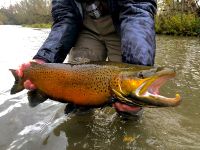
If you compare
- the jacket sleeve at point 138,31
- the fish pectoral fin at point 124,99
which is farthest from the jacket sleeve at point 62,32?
the fish pectoral fin at point 124,99

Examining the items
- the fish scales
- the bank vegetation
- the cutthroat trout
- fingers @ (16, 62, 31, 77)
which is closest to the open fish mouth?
the cutthroat trout

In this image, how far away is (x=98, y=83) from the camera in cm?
268

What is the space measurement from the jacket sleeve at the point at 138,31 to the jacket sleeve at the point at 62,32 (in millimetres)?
649

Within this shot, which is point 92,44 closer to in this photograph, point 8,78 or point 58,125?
point 58,125

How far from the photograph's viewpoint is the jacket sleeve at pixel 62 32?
354 centimetres

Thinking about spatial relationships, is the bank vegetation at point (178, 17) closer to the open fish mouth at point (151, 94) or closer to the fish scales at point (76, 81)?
the fish scales at point (76, 81)

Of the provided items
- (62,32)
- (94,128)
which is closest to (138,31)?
(62,32)

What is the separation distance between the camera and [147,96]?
2.37m

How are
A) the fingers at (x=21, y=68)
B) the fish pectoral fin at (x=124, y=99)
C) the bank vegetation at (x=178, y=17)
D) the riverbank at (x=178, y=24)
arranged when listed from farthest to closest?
the bank vegetation at (x=178, y=17) → the riverbank at (x=178, y=24) → the fingers at (x=21, y=68) → the fish pectoral fin at (x=124, y=99)

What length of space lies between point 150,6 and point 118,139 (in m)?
1.28

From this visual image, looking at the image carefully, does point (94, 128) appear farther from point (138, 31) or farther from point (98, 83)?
point (138, 31)

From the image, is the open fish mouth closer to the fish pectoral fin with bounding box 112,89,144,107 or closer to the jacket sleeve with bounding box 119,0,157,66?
the fish pectoral fin with bounding box 112,89,144,107

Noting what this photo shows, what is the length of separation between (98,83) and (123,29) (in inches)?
30.5

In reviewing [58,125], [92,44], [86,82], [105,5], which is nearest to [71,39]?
[92,44]
